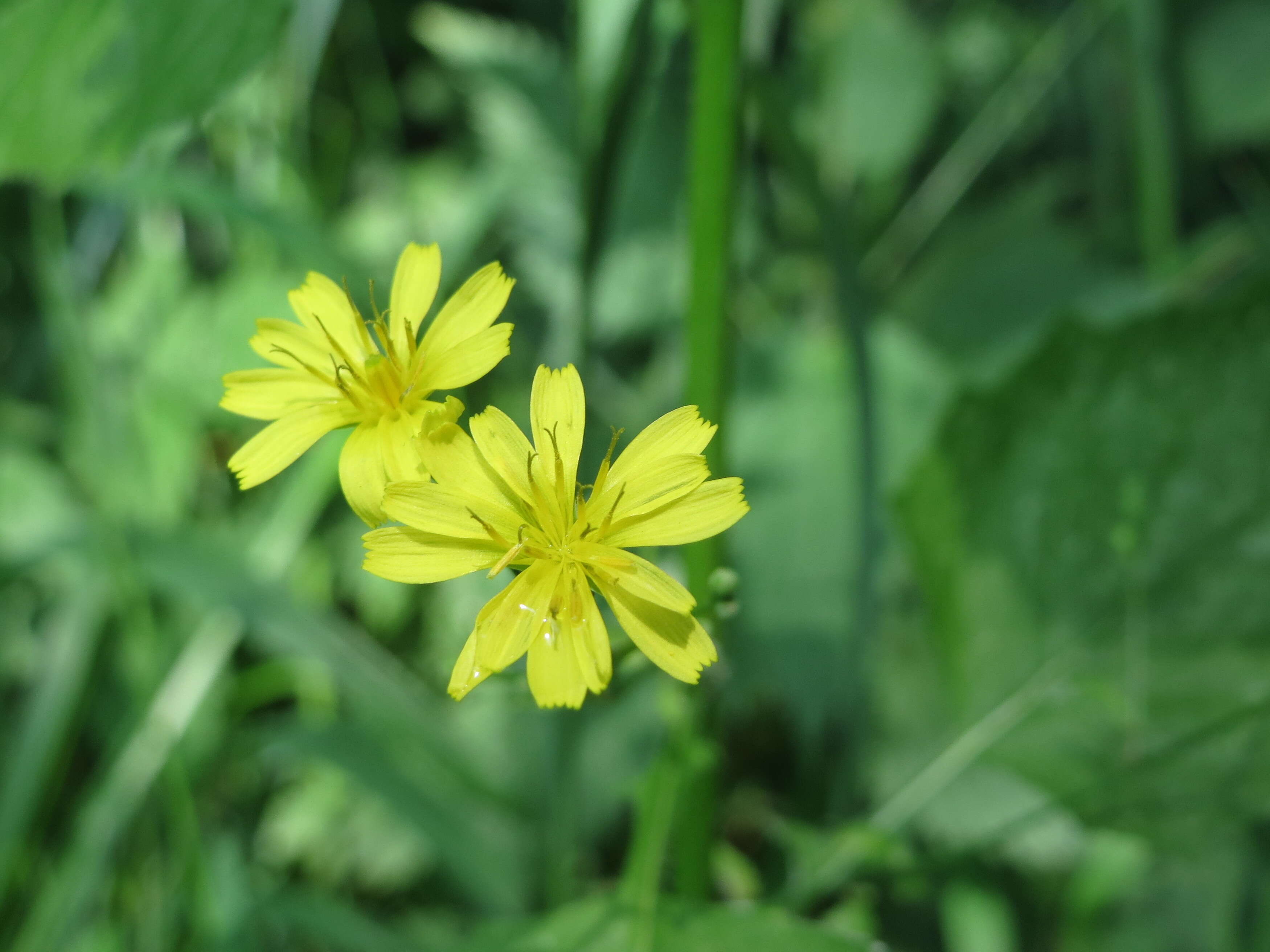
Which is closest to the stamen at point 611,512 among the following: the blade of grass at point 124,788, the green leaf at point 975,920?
the green leaf at point 975,920

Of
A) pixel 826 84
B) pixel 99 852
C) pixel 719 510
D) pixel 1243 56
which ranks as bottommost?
pixel 99 852

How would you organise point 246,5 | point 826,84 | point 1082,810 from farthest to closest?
point 826,84 < point 1082,810 < point 246,5

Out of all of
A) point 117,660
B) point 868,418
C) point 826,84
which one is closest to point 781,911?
point 868,418

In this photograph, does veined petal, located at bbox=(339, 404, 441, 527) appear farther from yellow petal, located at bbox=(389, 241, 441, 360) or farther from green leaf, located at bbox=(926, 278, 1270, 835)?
green leaf, located at bbox=(926, 278, 1270, 835)

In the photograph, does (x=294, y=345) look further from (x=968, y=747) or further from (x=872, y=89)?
(x=872, y=89)

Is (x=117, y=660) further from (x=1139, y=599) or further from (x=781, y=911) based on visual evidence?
(x=1139, y=599)

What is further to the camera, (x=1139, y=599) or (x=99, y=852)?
(x=99, y=852)
